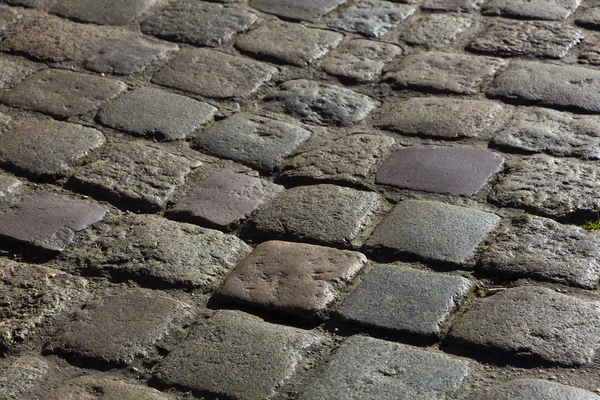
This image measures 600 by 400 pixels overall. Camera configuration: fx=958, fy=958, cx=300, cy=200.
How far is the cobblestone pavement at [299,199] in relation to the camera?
2.13m

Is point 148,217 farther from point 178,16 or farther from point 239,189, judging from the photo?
point 178,16

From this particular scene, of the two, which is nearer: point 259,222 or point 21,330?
point 21,330

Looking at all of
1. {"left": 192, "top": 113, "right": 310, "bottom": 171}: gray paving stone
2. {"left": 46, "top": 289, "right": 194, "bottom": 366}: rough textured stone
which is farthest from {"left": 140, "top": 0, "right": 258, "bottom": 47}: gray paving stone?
{"left": 46, "top": 289, "right": 194, "bottom": 366}: rough textured stone

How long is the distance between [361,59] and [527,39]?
650mm

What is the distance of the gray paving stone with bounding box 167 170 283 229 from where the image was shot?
268cm

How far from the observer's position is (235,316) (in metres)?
2.28

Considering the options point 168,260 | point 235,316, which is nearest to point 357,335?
point 235,316

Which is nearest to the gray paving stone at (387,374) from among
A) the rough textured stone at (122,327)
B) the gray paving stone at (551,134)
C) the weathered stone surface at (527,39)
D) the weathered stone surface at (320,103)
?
the rough textured stone at (122,327)

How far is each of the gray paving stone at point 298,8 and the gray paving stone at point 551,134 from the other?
3.62 feet

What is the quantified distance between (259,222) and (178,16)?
1.55m

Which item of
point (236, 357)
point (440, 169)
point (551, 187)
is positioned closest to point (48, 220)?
point (236, 357)

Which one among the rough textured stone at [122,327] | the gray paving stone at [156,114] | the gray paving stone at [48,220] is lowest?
the rough textured stone at [122,327]

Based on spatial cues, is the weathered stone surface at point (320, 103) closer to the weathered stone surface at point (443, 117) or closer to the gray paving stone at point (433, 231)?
the weathered stone surface at point (443, 117)

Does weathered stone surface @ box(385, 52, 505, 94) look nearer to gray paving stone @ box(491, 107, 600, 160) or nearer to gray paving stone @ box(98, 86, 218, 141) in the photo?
gray paving stone @ box(491, 107, 600, 160)
